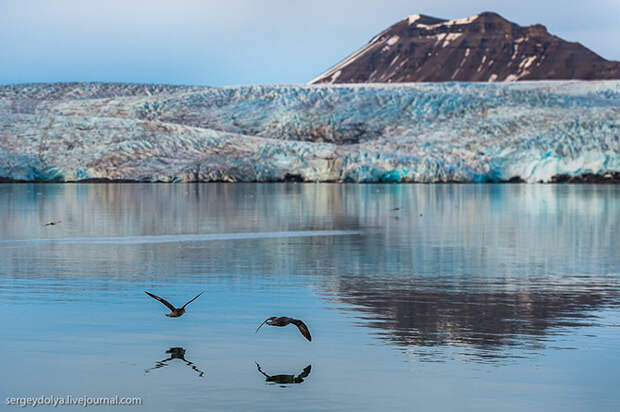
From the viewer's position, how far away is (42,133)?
49250 millimetres

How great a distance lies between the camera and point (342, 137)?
193ft

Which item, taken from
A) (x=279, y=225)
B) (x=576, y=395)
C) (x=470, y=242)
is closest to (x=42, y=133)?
(x=279, y=225)

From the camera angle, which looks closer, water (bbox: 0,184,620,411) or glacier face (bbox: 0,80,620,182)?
water (bbox: 0,184,620,411)

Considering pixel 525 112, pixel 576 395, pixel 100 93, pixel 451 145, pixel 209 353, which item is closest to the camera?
pixel 576 395

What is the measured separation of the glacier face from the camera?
156ft

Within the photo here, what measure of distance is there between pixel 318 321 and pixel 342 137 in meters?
51.7

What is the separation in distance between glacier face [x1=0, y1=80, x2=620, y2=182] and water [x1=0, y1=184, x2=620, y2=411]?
31932mm

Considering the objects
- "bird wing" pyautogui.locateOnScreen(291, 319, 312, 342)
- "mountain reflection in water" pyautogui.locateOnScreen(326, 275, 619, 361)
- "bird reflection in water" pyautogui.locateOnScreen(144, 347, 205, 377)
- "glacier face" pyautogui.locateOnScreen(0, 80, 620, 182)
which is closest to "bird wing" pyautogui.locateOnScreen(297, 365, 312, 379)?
"bird wing" pyautogui.locateOnScreen(291, 319, 312, 342)

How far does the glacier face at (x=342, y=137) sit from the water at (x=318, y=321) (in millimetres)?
31932

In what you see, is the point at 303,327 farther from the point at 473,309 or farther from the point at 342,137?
the point at 342,137

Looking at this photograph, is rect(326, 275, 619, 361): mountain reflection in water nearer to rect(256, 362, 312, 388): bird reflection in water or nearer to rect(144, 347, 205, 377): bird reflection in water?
rect(256, 362, 312, 388): bird reflection in water

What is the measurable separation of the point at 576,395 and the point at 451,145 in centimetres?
4634

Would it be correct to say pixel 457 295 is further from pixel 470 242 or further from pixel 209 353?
pixel 470 242

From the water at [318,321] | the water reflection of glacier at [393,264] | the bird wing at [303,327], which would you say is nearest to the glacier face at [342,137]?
the water reflection of glacier at [393,264]
